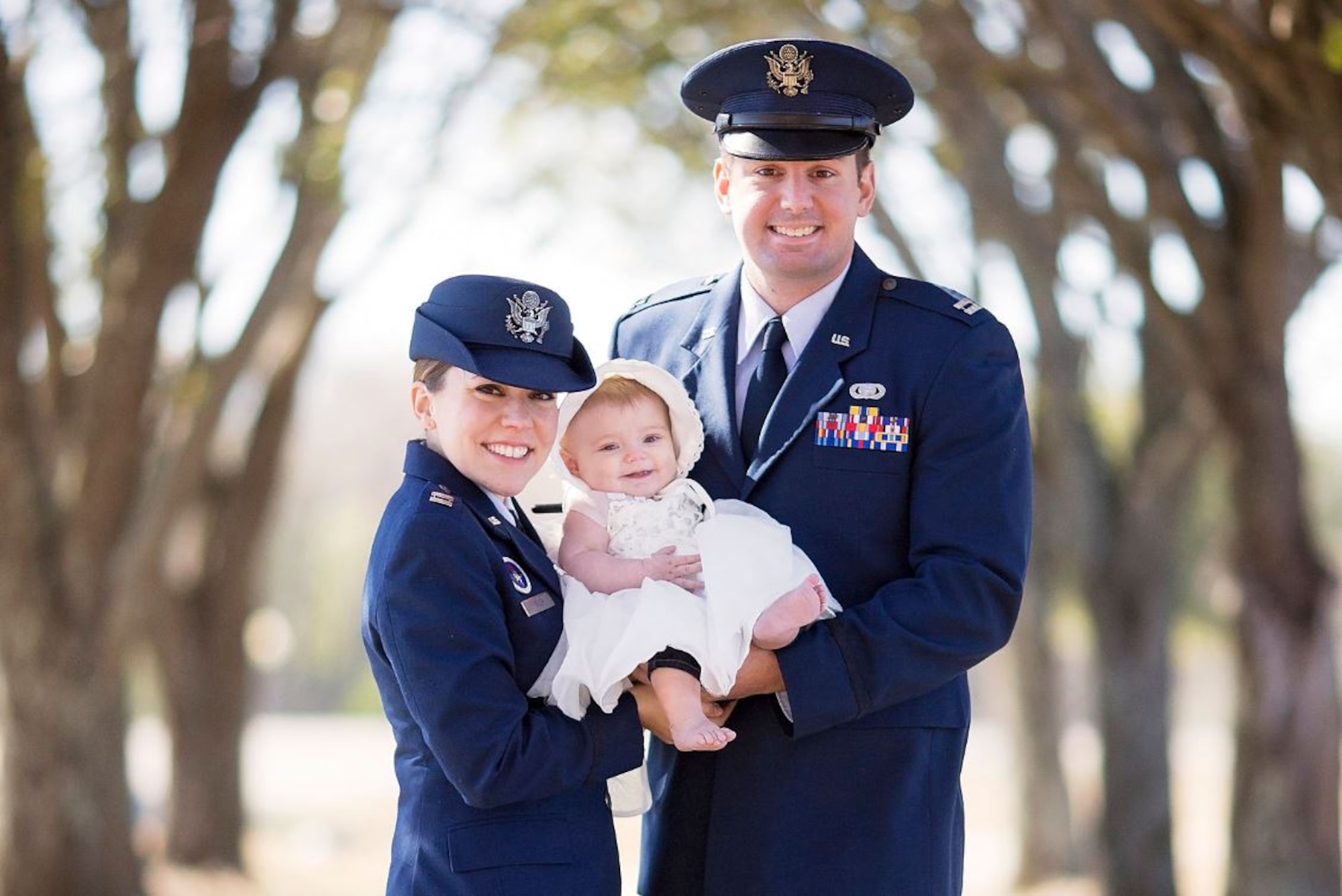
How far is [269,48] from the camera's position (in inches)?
Result: 385

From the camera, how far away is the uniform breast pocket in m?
3.27

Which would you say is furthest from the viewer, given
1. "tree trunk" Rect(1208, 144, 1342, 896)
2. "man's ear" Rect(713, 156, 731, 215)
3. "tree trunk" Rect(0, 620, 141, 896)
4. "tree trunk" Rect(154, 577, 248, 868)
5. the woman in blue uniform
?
"tree trunk" Rect(154, 577, 248, 868)

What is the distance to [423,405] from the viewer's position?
10.4ft

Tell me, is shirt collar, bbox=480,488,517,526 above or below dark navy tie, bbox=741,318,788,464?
below

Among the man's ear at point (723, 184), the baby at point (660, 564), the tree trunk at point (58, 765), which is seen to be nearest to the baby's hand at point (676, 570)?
the baby at point (660, 564)

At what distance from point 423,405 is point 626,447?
383 mm

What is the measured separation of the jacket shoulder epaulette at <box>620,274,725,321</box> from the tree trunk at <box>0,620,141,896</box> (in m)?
6.00

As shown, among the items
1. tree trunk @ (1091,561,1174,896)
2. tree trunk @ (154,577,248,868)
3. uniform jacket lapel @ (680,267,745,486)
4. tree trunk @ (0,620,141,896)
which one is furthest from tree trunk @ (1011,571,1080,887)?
uniform jacket lapel @ (680,267,745,486)

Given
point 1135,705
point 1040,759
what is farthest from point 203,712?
point 1135,705

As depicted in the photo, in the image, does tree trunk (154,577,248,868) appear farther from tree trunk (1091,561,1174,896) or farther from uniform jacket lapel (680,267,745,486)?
uniform jacket lapel (680,267,745,486)

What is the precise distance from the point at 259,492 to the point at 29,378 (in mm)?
4145

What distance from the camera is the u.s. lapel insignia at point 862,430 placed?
3.27 meters

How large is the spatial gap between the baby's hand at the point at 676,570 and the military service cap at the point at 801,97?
30.2 inches

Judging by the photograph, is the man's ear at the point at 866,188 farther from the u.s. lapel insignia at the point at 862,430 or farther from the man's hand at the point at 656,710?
the man's hand at the point at 656,710
